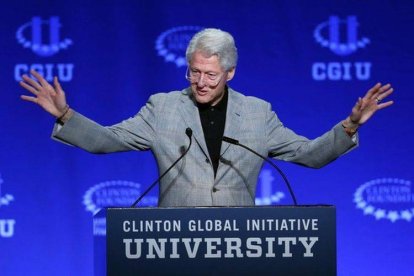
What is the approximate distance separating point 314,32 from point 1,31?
1.44 m

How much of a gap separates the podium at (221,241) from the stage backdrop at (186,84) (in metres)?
1.80

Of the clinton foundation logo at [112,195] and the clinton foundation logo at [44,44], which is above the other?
the clinton foundation logo at [44,44]

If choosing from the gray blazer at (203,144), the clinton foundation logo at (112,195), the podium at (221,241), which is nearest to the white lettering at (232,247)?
the podium at (221,241)

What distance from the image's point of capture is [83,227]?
12.8 ft

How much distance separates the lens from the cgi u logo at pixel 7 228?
3.89 metres

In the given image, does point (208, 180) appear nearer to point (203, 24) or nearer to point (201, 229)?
point (201, 229)

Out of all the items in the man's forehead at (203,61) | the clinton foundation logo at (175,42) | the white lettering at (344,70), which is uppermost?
the clinton foundation logo at (175,42)

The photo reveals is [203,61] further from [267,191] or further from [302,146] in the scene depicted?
[267,191]

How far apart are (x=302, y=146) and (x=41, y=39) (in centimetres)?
167

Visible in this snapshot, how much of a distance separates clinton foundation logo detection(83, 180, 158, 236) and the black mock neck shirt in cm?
126

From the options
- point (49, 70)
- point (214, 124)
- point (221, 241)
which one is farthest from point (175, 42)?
point (221, 241)

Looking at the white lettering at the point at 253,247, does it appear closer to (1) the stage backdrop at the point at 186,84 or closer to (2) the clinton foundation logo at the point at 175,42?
(1) the stage backdrop at the point at 186,84

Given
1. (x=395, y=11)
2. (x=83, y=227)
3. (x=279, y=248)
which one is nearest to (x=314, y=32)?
(x=395, y=11)

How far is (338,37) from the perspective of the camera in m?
3.81
